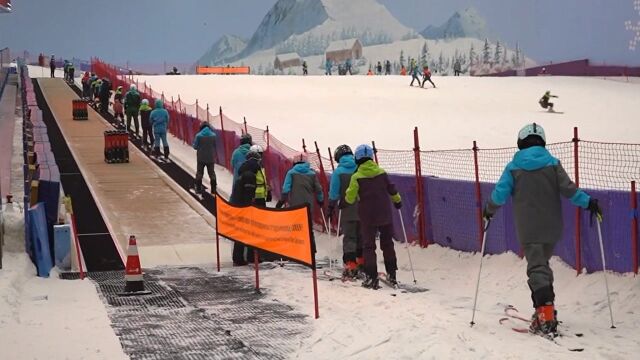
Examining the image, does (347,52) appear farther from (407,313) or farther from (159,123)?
(407,313)

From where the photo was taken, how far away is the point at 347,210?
11789 mm

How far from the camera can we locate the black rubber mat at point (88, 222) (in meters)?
13.5

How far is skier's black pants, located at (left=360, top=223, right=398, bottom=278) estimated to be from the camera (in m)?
10.8

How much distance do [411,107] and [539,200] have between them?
33030 mm

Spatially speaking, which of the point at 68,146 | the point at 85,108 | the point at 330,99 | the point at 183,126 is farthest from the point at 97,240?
the point at 330,99

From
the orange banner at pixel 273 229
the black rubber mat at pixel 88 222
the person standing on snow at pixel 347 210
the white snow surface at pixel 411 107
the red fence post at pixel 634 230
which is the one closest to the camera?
the red fence post at pixel 634 230

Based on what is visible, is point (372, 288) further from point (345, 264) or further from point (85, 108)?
point (85, 108)

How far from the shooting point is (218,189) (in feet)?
69.0

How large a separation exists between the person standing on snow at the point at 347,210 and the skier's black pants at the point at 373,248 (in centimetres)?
88

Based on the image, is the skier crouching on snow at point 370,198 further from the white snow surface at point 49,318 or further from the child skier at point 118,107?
the child skier at point 118,107

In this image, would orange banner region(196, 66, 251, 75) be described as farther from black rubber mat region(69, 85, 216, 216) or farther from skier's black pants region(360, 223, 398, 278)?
skier's black pants region(360, 223, 398, 278)

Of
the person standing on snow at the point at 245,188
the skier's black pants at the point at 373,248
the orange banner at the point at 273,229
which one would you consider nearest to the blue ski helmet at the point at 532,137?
the orange banner at the point at 273,229

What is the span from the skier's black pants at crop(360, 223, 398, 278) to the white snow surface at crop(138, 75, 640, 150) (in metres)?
16.5

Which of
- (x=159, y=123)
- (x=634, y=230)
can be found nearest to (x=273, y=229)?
(x=634, y=230)
